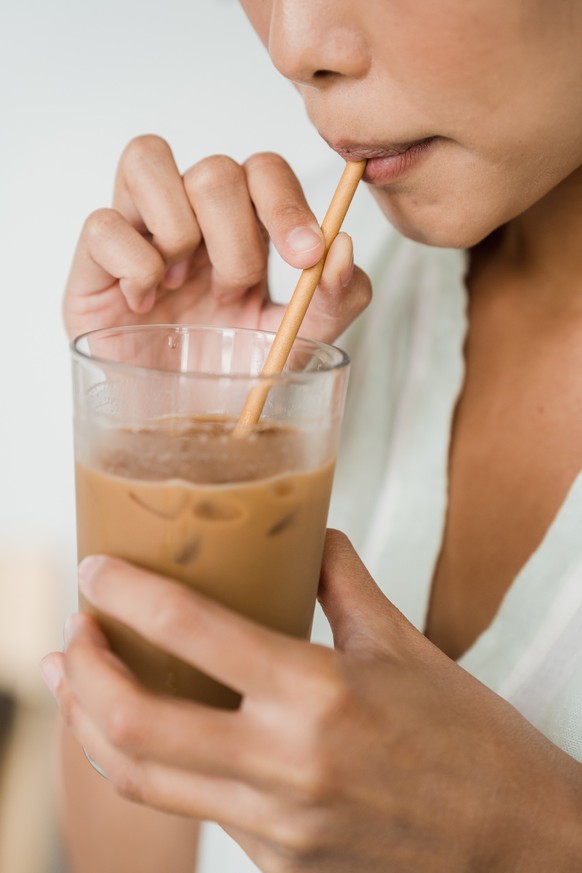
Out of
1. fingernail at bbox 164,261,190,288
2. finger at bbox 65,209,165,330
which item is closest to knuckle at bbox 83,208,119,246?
finger at bbox 65,209,165,330


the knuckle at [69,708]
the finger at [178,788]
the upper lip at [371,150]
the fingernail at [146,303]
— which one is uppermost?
the upper lip at [371,150]

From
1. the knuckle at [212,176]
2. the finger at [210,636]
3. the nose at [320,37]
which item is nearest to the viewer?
the finger at [210,636]

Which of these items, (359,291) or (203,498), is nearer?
(203,498)

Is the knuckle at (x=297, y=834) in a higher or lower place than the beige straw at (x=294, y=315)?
lower

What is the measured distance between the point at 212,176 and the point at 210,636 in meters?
0.60

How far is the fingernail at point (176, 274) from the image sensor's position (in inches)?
42.1

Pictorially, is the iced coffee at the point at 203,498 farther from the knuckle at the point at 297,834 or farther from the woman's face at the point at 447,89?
the woman's face at the point at 447,89

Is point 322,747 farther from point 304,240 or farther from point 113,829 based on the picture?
point 113,829

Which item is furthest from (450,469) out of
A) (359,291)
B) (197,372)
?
(197,372)

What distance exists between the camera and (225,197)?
0.98 m

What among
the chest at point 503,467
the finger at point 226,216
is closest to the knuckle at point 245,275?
the finger at point 226,216

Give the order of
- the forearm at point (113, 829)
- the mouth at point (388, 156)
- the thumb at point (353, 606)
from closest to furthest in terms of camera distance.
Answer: the thumb at point (353, 606)
the mouth at point (388, 156)
the forearm at point (113, 829)

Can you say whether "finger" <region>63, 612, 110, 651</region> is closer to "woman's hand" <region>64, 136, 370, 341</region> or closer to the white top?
"woman's hand" <region>64, 136, 370, 341</region>

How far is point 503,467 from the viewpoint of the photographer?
1.15m
